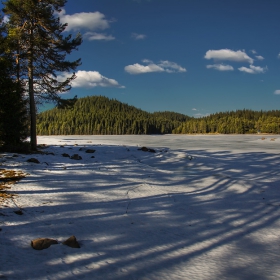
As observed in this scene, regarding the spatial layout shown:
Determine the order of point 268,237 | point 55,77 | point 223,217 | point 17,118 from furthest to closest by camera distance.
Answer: point 55,77
point 17,118
point 223,217
point 268,237

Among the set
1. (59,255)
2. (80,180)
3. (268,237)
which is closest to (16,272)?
(59,255)

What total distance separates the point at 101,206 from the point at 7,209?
1.93 metres

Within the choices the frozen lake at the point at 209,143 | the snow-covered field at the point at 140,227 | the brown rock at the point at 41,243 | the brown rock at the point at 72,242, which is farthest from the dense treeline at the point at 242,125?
the brown rock at the point at 41,243

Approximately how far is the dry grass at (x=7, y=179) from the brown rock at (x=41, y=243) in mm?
2242

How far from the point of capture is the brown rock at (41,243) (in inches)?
130

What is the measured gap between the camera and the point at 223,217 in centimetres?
502

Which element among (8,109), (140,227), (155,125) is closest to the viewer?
(140,227)

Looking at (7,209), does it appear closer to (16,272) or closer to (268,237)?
(16,272)

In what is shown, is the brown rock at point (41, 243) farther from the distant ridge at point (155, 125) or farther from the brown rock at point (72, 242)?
the distant ridge at point (155, 125)

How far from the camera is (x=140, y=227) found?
4.34 meters

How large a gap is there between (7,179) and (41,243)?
4.10 meters

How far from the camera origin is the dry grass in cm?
543

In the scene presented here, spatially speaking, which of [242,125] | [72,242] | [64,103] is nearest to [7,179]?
[72,242]

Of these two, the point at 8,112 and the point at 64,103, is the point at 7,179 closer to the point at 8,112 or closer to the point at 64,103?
the point at 8,112
